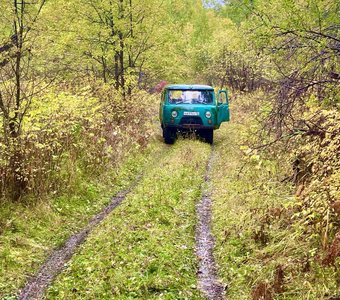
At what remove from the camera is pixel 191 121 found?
1400cm

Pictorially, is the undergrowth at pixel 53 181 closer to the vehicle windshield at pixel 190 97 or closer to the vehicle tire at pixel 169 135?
the vehicle tire at pixel 169 135

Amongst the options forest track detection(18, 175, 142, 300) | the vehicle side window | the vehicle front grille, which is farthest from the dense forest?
the vehicle side window

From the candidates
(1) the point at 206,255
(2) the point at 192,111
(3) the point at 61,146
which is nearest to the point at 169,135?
(2) the point at 192,111

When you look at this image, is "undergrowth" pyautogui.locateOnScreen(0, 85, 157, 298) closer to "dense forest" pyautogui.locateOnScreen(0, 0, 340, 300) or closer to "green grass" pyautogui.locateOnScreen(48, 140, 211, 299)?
"dense forest" pyautogui.locateOnScreen(0, 0, 340, 300)

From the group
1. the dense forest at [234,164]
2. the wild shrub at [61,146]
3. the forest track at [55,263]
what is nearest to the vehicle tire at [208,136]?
the dense forest at [234,164]

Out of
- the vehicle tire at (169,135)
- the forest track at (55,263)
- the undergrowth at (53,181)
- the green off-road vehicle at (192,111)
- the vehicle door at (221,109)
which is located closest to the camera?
the forest track at (55,263)

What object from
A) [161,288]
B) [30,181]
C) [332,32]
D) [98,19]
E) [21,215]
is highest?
[98,19]

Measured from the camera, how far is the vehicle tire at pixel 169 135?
47.2ft

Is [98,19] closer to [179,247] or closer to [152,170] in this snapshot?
[152,170]

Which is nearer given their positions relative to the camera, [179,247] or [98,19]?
[179,247]

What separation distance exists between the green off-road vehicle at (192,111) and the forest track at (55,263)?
6.54 metres

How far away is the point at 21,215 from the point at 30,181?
0.72m

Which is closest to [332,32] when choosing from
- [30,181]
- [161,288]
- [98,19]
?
[161,288]

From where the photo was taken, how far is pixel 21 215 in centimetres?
679
